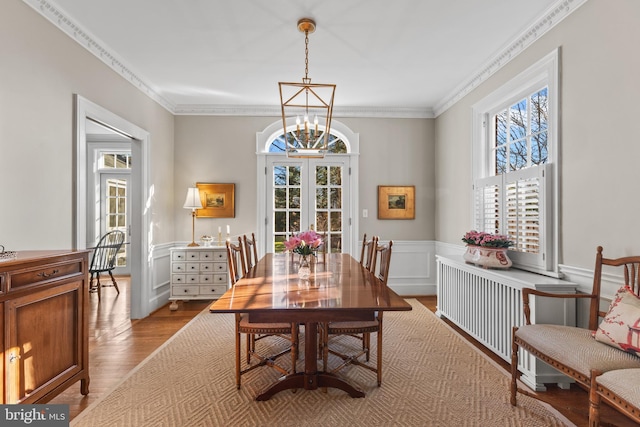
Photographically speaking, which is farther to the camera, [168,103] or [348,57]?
[168,103]

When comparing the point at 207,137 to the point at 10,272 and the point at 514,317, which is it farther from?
the point at 514,317

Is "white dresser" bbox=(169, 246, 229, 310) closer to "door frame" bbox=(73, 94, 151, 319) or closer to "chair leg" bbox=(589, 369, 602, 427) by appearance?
"door frame" bbox=(73, 94, 151, 319)

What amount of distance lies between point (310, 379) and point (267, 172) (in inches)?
132

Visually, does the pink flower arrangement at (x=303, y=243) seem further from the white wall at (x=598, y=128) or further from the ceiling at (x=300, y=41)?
the white wall at (x=598, y=128)

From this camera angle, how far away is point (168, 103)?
15.7 feet

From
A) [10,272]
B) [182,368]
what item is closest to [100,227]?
[182,368]

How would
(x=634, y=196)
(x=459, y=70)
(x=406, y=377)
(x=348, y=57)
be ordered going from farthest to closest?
(x=459, y=70) → (x=348, y=57) → (x=406, y=377) → (x=634, y=196)

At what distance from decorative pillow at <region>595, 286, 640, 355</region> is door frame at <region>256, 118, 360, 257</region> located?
3.40 metres

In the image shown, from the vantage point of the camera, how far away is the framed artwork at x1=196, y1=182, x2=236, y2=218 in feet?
16.3

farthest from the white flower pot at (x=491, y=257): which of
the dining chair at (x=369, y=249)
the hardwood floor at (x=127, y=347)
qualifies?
the dining chair at (x=369, y=249)

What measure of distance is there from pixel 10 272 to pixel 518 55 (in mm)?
4075

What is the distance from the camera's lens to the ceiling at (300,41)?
8.67 feet

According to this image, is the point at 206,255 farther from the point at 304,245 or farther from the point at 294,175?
the point at 304,245

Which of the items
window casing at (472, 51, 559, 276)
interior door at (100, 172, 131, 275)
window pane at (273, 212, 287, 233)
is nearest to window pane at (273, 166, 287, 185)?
window pane at (273, 212, 287, 233)
